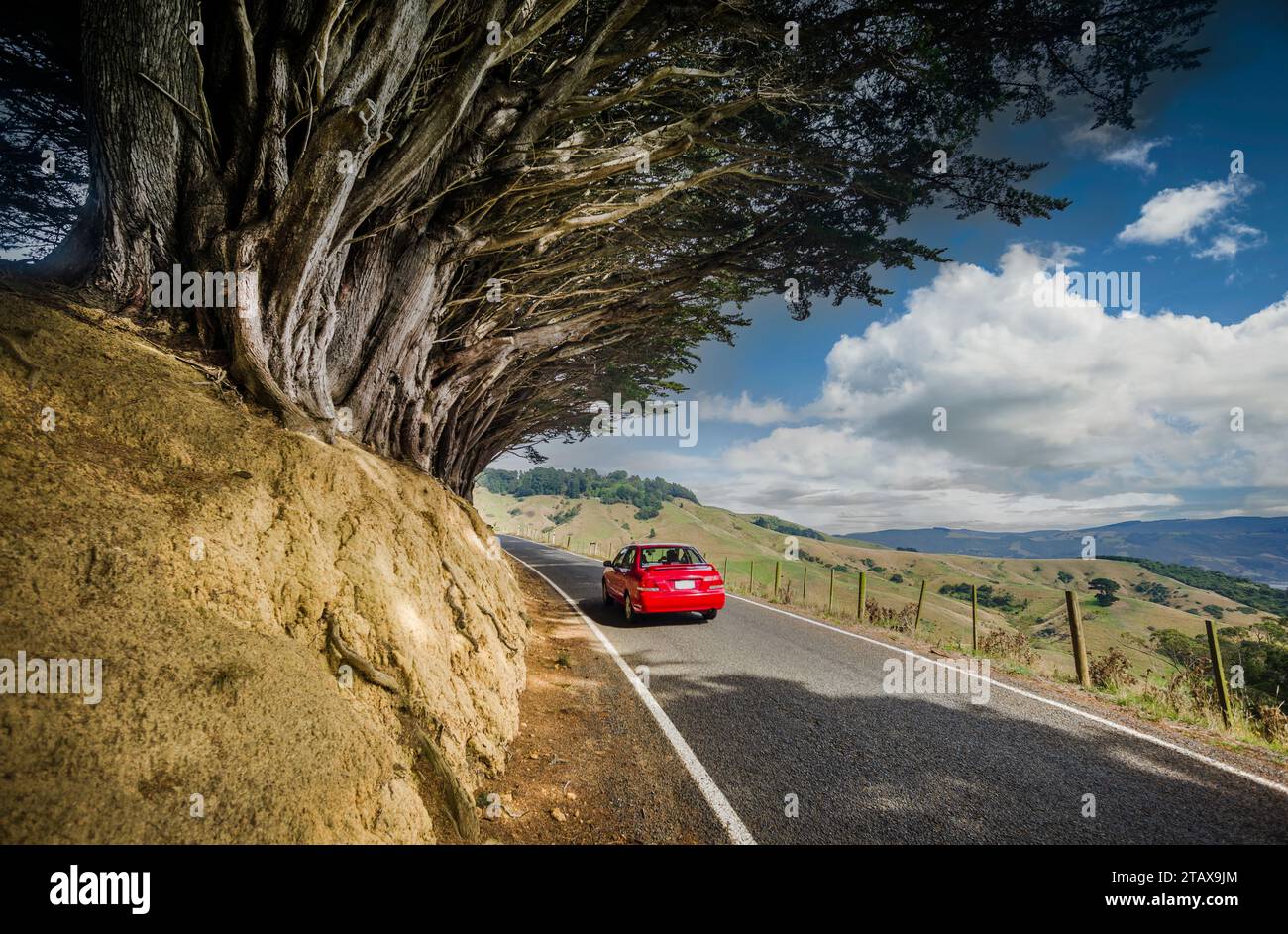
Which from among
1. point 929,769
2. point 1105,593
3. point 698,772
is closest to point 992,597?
point 1105,593

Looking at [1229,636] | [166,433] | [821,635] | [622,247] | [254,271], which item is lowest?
[1229,636]

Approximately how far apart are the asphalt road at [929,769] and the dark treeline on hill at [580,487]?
463 feet

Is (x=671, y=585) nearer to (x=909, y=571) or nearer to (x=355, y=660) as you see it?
(x=355, y=660)

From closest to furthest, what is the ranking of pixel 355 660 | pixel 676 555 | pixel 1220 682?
pixel 355 660 → pixel 1220 682 → pixel 676 555

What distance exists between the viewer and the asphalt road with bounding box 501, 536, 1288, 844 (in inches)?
124

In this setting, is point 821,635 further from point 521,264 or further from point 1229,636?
point 1229,636

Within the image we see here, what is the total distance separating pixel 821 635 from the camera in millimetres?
8922

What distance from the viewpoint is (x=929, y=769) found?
3891mm

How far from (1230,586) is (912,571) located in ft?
253

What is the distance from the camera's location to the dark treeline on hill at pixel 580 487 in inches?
6166

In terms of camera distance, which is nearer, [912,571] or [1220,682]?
[1220,682]
